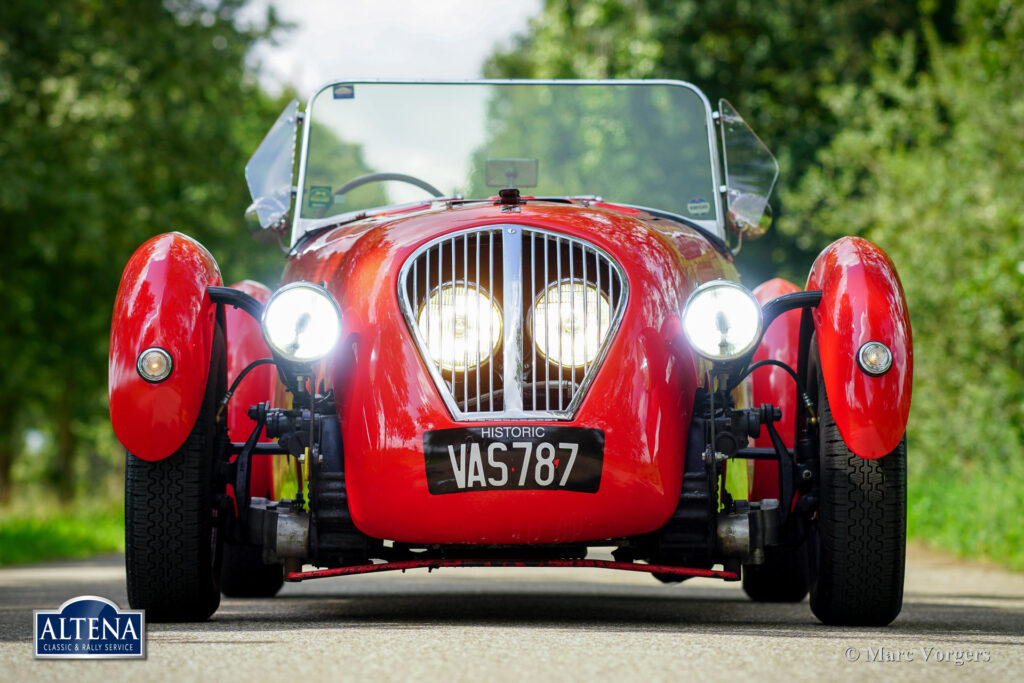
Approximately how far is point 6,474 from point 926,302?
18.9 metres

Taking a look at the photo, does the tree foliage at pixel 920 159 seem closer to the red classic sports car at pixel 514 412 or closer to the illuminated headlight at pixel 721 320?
the red classic sports car at pixel 514 412

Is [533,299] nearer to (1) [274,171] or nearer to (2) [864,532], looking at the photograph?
(2) [864,532]

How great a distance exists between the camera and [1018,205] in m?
12.0

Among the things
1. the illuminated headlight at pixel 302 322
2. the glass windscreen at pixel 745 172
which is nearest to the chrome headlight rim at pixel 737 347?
the illuminated headlight at pixel 302 322

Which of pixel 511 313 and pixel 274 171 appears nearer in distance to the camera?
pixel 511 313

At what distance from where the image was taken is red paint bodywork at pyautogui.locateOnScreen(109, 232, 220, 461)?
193 inches

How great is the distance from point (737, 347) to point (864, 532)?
770 millimetres

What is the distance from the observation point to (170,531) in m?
4.94

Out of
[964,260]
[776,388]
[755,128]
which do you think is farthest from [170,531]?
[755,128]

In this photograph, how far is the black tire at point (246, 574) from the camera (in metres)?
6.83

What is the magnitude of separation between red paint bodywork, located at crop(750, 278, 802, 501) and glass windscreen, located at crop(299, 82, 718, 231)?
70cm

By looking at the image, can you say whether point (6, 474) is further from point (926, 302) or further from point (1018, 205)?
point (1018, 205)

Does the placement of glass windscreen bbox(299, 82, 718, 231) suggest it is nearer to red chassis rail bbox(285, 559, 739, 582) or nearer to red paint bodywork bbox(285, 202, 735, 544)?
red paint bodywork bbox(285, 202, 735, 544)

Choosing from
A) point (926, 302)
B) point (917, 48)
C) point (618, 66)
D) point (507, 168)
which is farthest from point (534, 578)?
point (917, 48)
